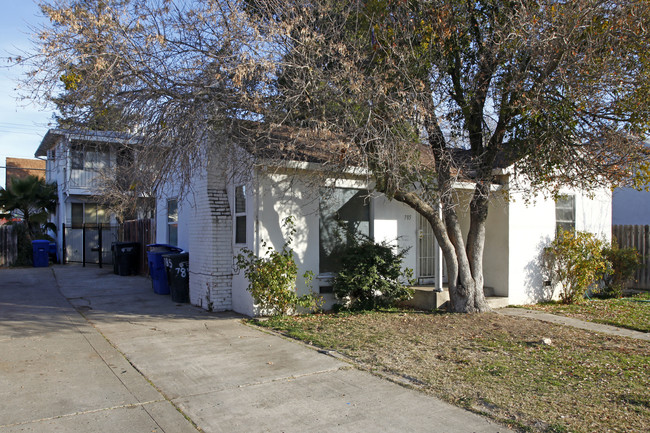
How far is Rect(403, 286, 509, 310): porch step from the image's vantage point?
1016 cm

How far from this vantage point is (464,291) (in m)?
9.41

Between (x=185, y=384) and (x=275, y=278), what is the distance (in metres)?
3.46

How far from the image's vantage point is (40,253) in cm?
1922

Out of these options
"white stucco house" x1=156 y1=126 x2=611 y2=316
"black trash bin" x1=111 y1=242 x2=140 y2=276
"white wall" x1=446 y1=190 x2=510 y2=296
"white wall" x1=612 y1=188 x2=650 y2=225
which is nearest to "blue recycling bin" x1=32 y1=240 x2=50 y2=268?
"black trash bin" x1=111 y1=242 x2=140 y2=276

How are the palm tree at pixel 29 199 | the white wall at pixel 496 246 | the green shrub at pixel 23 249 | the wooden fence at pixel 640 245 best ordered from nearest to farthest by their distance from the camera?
1. the white wall at pixel 496 246
2. the wooden fence at pixel 640 245
3. the green shrub at pixel 23 249
4. the palm tree at pixel 29 199

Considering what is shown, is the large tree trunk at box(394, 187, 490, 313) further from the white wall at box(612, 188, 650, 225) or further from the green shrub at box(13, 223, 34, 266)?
the green shrub at box(13, 223, 34, 266)

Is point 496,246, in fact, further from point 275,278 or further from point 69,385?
point 69,385

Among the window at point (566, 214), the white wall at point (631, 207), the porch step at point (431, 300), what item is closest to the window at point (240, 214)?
the porch step at point (431, 300)

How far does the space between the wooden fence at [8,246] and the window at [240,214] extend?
13.9 metres

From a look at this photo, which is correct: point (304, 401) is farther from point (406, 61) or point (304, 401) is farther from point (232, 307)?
point (406, 61)

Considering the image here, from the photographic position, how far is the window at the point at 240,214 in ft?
32.1

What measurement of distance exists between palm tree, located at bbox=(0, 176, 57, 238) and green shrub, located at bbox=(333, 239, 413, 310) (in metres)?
16.9

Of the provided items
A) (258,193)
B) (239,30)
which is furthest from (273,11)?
(258,193)

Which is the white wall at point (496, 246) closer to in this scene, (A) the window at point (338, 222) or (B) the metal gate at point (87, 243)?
(A) the window at point (338, 222)
